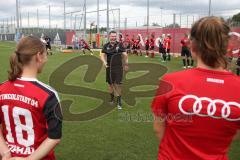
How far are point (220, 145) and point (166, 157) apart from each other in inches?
12.6

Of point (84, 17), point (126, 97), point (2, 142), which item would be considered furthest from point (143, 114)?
point (84, 17)

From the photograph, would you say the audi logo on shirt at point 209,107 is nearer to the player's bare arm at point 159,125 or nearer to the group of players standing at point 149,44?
the player's bare arm at point 159,125

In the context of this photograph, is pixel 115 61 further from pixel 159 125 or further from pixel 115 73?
pixel 159 125

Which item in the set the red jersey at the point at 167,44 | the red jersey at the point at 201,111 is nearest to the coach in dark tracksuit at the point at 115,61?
the red jersey at the point at 201,111

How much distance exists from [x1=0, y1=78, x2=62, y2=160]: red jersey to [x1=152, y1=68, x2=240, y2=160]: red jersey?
734 mm

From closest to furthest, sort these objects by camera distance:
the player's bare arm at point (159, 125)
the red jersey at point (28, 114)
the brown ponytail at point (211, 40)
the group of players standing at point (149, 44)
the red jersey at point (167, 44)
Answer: the brown ponytail at point (211, 40) < the player's bare arm at point (159, 125) < the red jersey at point (28, 114) < the red jersey at point (167, 44) < the group of players standing at point (149, 44)

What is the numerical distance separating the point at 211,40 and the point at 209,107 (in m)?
0.36

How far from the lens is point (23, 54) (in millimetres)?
2518

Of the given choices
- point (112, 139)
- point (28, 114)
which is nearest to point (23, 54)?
point (28, 114)

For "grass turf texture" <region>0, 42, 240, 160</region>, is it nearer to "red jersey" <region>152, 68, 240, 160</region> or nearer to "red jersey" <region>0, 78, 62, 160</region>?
"red jersey" <region>0, 78, 62, 160</region>

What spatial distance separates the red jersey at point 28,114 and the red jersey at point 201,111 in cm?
73

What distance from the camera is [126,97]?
11031 millimetres

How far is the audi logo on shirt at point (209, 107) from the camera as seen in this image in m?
2.04

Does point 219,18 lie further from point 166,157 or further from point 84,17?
point 84,17
